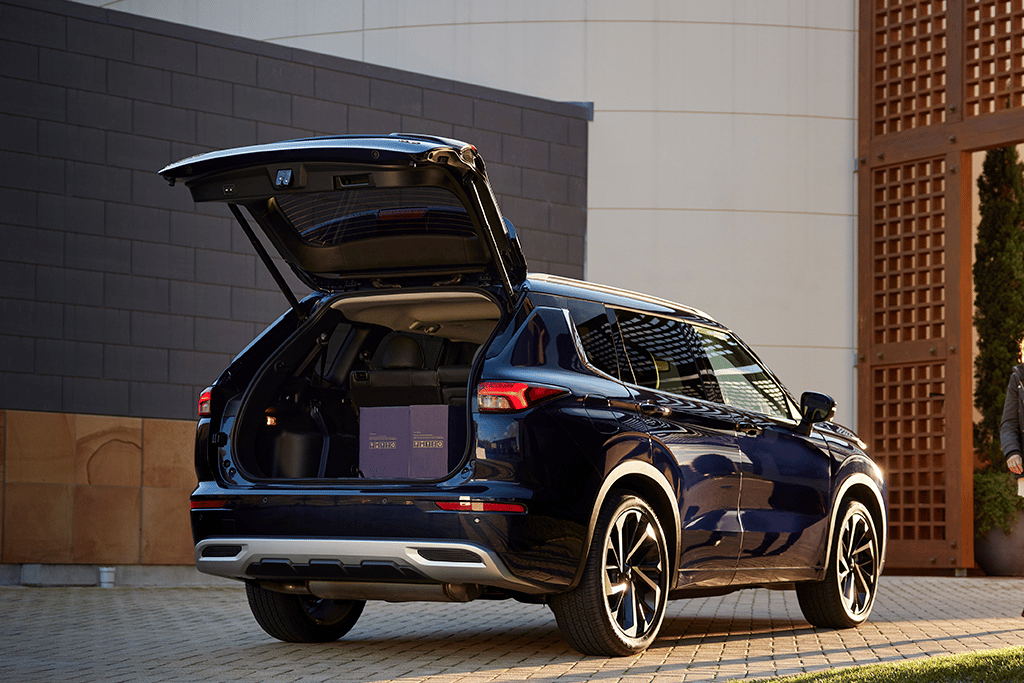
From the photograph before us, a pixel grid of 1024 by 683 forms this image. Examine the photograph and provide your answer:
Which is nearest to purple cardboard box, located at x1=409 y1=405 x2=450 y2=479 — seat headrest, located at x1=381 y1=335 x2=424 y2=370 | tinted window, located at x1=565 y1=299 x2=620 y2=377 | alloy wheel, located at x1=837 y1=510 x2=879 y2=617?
seat headrest, located at x1=381 y1=335 x2=424 y2=370

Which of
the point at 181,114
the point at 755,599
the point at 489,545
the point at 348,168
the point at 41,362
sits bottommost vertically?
the point at 755,599

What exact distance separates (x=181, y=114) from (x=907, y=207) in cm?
721

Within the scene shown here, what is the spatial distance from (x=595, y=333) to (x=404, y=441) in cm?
107

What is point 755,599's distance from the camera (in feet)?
37.1

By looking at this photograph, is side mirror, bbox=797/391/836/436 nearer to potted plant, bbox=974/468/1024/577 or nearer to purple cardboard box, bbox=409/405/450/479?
purple cardboard box, bbox=409/405/450/479

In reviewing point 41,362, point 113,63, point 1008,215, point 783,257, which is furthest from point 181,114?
point 1008,215

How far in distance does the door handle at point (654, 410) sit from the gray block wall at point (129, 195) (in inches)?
240

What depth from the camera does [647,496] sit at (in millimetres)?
7012

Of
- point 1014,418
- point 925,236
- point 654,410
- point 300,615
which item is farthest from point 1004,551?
point 300,615

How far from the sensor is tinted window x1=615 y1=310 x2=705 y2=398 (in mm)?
7199

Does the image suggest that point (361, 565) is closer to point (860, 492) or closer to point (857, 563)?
point (857, 563)

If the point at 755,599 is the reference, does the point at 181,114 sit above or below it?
above

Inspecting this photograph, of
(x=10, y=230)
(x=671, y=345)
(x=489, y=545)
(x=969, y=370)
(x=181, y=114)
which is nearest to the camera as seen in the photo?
(x=489, y=545)

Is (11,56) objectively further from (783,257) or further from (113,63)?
(783,257)
